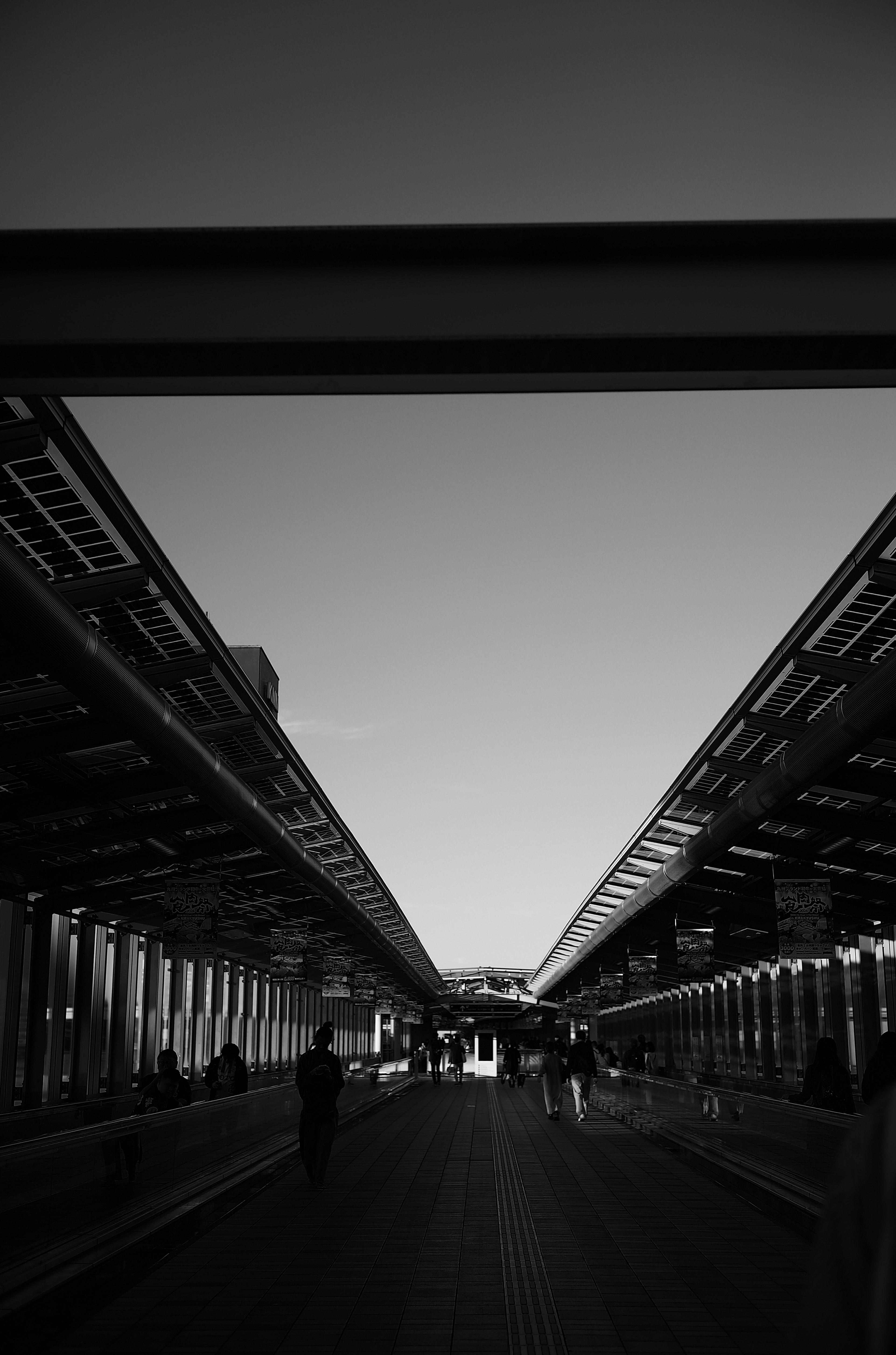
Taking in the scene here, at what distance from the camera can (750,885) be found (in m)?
27.1

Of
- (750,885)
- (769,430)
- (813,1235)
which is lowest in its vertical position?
(813,1235)

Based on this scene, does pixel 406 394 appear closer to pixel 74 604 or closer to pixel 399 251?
pixel 399 251

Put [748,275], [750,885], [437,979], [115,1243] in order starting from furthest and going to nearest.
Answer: [437,979]
[750,885]
[115,1243]
[748,275]

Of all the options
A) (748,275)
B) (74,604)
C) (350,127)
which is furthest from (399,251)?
(74,604)

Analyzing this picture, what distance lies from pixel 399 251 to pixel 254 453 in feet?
18.2

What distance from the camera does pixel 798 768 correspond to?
15125 millimetres

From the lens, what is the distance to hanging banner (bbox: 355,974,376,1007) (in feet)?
145

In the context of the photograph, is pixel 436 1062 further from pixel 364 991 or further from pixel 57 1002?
pixel 57 1002

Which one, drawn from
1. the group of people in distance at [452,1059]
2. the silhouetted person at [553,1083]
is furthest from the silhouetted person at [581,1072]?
the group of people in distance at [452,1059]

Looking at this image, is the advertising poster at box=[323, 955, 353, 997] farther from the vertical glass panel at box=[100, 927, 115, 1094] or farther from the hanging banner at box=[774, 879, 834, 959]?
the hanging banner at box=[774, 879, 834, 959]

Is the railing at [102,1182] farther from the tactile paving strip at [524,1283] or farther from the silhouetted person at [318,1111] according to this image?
the tactile paving strip at [524,1283]

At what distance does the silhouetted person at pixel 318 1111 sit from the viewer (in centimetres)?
1384

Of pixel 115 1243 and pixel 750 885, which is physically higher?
pixel 750 885

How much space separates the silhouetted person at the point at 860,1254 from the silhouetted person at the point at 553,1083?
25.8 metres
